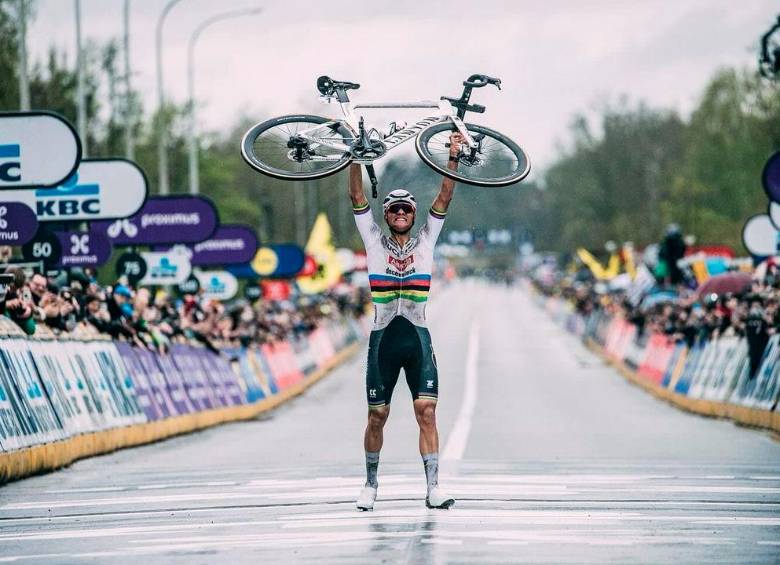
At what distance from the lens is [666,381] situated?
3791 centimetres

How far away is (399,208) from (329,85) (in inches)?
59.3

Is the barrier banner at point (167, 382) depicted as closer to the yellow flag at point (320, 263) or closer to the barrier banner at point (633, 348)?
the barrier banner at point (633, 348)

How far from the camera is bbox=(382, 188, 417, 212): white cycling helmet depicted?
1201cm

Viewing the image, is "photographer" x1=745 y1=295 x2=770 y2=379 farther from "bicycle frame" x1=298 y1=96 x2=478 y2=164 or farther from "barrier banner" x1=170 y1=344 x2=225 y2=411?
"bicycle frame" x1=298 y1=96 x2=478 y2=164

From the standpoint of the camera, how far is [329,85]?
13.1 metres

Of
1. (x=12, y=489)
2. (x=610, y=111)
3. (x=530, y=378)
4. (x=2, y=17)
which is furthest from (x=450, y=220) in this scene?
(x=610, y=111)

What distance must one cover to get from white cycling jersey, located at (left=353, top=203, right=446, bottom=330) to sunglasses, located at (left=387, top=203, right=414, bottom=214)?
0.53 feet

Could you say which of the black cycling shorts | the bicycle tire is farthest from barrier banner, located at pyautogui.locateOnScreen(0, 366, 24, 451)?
the black cycling shorts

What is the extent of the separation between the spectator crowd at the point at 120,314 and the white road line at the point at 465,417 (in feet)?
14.2

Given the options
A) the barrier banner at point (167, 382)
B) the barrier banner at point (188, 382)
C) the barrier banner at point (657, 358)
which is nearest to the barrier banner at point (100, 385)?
the barrier banner at point (167, 382)

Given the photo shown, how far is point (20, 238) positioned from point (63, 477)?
3.02 meters

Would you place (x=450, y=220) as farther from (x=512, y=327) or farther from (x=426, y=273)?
(x=512, y=327)

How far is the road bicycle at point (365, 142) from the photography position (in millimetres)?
12703

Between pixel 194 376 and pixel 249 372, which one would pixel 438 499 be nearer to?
pixel 194 376
